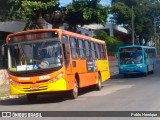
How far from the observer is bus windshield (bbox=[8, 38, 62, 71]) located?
1558cm

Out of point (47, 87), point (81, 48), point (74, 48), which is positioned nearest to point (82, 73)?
point (81, 48)

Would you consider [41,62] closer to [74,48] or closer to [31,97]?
[31,97]

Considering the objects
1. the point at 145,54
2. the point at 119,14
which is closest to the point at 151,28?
Result: the point at 119,14

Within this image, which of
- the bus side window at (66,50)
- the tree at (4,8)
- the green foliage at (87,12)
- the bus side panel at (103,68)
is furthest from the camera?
the green foliage at (87,12)

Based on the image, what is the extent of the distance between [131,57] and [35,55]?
17435 mm

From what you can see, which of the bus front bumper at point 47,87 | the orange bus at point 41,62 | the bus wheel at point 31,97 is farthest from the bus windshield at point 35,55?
the bus wheel at point 31,97

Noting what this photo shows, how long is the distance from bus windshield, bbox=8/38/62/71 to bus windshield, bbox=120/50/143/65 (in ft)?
55.4

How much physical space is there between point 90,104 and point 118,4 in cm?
5468

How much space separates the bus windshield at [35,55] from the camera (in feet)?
51.1

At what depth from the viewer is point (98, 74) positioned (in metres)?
21.7

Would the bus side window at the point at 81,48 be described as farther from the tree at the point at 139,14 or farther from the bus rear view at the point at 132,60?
the tree at the point at 139,14

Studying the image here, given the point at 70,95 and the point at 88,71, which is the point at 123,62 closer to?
the point at 88,71

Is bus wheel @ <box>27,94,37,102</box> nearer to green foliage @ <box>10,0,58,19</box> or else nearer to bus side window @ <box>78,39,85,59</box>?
bus side window @ <box>78,39,85,59</box>

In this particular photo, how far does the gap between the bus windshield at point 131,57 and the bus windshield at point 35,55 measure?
1689 centimetres
